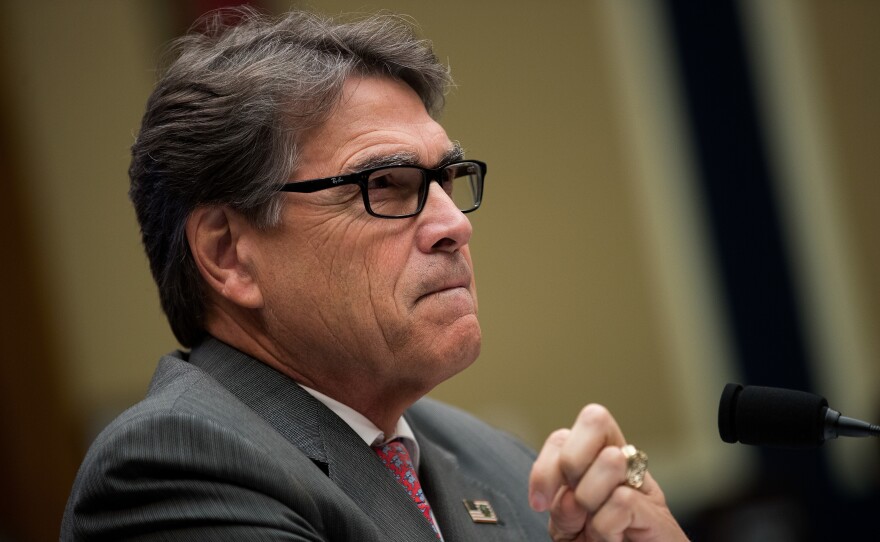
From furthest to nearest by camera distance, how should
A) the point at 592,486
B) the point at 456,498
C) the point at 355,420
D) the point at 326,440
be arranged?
the point at 456,498 → the point at 355,420 → the point at 326,440 → the point at 592,486

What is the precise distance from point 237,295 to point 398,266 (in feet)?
0.90

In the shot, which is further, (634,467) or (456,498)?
(456,498)

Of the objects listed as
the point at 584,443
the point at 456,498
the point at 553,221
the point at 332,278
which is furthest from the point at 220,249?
the point at 553,221

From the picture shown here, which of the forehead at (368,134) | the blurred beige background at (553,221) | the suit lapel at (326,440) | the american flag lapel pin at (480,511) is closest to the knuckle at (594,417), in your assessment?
the suit lapel at (326,440)

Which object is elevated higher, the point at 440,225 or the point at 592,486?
the point at 440,225

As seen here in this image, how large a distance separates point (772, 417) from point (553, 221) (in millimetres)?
3208

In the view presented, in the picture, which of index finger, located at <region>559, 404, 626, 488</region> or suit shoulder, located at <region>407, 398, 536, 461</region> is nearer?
index finger, located at <region>559, 404, 626, 488</region>

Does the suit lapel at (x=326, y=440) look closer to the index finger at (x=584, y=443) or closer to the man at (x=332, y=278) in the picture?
the man at (x=332, y=278)

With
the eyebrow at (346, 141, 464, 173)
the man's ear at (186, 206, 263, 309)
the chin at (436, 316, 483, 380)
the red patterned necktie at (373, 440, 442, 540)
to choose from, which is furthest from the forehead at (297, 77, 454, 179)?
the red patterned necktie at (373, 440, 442, 540)

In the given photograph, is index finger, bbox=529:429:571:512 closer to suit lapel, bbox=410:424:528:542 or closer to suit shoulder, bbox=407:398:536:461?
suit lapel, bbox=410:424:528:542

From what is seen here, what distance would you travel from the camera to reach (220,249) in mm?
1841

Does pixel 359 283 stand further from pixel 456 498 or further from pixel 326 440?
pixel 456 498

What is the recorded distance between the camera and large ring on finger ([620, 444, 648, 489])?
5.31 feet

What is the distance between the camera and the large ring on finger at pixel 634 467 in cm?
162
